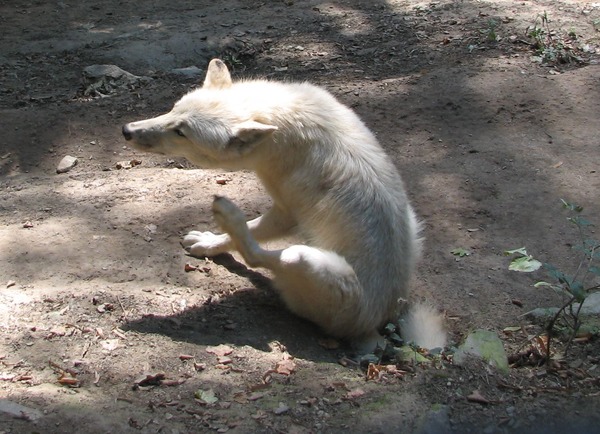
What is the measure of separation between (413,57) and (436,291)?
15.9 ft

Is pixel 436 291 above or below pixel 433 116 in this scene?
below

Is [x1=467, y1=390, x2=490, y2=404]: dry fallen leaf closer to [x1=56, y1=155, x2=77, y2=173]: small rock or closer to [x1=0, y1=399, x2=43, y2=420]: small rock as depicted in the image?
[x1=0, y1=399, x2=43, y2=420]: small rock

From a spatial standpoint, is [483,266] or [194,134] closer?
[194,134]

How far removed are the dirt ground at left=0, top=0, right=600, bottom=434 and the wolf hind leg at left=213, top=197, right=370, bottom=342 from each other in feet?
0.69

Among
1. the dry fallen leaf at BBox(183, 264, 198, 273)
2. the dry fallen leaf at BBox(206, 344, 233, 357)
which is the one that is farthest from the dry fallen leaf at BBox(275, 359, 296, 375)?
the dry fallen leaf at BBox(183, 264, 198, 273)

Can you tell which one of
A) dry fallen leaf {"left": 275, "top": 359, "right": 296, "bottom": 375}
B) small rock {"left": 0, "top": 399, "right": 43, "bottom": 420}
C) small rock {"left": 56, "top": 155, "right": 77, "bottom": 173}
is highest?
small rock {"left": 0, "top": 399, "right": 43, "bottom": 420}

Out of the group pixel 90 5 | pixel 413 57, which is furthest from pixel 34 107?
pixel 413 57

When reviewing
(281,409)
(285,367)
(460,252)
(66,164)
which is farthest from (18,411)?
(66,164)

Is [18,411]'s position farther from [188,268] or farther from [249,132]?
[249,132]

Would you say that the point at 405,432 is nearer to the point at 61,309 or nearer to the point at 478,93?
the point at 61,309

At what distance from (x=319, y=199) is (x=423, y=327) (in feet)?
3.78

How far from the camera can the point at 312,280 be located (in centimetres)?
508

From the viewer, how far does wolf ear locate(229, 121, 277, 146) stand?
203 inches

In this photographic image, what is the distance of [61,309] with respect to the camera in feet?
16.1
